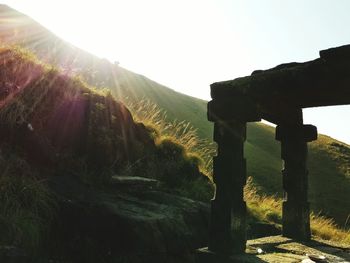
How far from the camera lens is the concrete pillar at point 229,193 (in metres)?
6.20

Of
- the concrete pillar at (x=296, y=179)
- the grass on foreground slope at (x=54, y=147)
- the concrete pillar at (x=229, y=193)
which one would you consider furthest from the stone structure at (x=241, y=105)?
the grass on foreground slope at (x=54, y=147)

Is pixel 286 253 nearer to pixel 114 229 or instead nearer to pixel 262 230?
pixel 114 229

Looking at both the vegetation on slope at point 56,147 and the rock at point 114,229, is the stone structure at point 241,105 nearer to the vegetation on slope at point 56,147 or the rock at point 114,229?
the rock at point 114,229

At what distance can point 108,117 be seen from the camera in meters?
9.20

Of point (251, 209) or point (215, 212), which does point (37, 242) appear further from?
point (251, 209)

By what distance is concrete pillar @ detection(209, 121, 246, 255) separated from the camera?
6199 millimetres

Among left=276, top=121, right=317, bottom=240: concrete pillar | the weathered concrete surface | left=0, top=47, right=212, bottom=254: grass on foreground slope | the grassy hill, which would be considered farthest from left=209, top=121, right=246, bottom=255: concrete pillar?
the grassy hill

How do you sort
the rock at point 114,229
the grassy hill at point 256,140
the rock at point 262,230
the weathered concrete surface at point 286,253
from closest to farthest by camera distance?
the weathered concrete surface at point 286,253 < the rock at point 114,229 < the rock at point 262,230 < the grassy hill at point 256,140

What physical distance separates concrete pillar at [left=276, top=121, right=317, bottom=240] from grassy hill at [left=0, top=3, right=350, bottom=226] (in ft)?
66.8

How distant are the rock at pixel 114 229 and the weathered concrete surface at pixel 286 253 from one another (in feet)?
2.10

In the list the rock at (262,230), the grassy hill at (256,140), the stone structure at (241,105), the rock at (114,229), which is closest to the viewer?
the stone structure at (241,105)

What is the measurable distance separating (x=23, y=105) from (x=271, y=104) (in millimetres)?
4262

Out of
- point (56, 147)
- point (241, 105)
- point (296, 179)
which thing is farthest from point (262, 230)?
point (56, 147)

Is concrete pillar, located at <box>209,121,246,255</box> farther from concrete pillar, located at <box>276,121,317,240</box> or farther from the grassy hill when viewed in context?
the grassy hill
